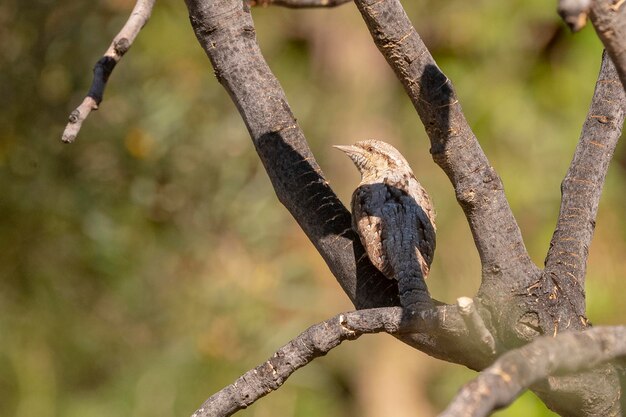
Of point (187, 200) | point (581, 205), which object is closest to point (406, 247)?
point (581, 205)

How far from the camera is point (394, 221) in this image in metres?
3.13

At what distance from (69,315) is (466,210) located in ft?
11.6

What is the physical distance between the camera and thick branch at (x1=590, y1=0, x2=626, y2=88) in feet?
4.61

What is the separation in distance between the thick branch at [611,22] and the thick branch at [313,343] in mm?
683

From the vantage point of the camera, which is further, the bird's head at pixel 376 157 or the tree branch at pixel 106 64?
the bird's head at pixel 376 157

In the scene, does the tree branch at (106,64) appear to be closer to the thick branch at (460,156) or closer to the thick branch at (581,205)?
the thick branch at (460,156)

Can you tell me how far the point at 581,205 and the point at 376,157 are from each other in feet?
6.23

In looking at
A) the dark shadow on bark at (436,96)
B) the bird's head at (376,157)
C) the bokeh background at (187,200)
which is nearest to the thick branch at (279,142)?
the dark shadow on bark at (436,96)

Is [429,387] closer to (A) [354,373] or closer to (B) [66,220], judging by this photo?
(A) [354,373]

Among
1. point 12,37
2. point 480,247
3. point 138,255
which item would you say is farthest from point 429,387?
point 480,247

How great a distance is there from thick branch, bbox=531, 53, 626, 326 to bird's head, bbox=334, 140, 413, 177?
5.39 feet

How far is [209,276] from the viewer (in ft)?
17.4

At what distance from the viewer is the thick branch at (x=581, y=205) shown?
2010mm

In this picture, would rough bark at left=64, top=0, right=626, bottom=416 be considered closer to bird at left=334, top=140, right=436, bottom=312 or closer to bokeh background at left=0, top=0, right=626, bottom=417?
bird at left=334, top=140, right=436, bottom=312
